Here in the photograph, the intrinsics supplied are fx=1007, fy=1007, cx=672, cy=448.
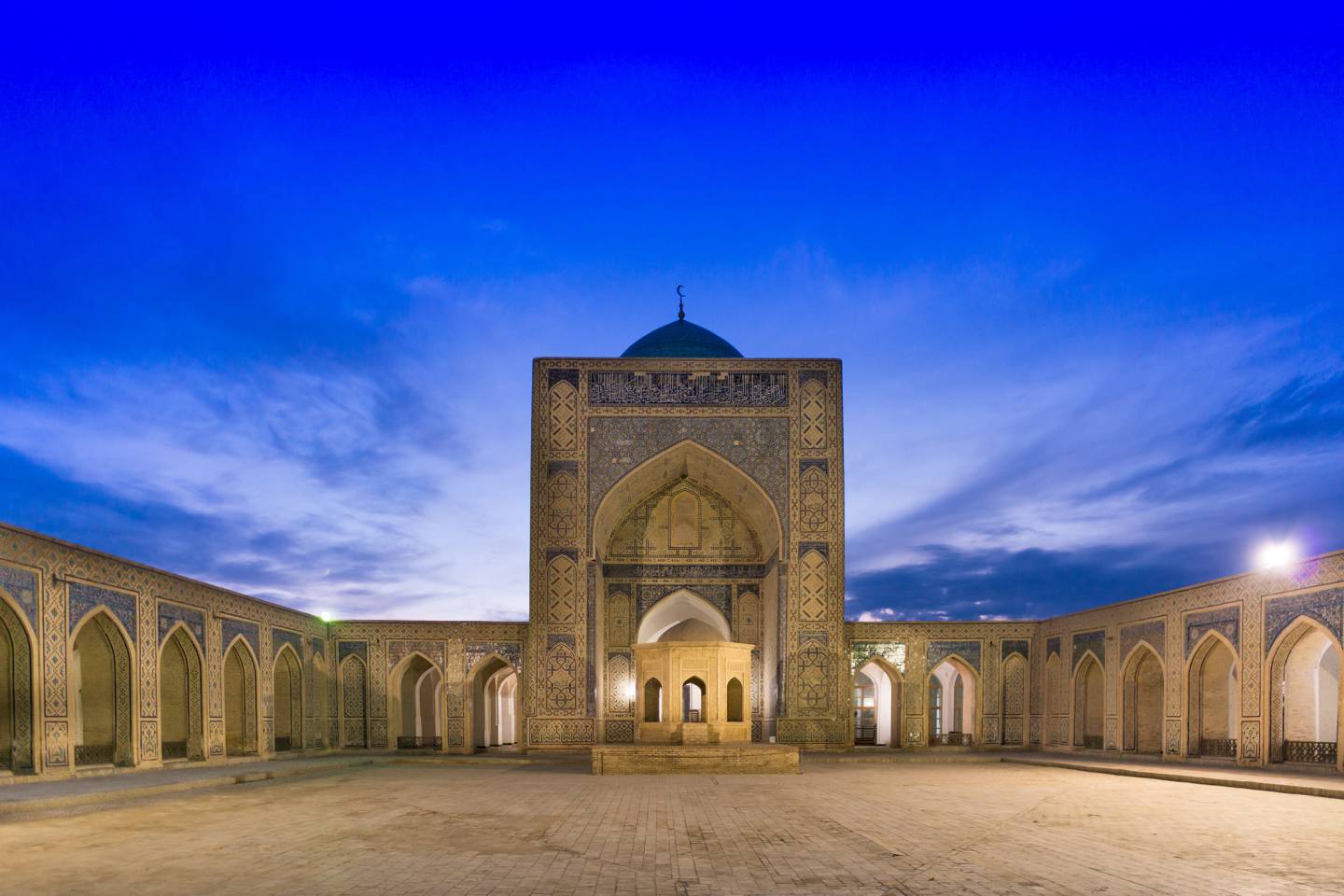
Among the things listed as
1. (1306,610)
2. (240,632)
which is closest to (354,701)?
(240,632)

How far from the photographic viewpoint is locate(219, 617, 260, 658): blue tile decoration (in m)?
14.1

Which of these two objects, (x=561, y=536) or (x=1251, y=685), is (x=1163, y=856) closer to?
(x=1251, y=685)

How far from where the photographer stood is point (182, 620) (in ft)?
42.8

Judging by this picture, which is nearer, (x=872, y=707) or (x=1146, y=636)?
(x=1146, y=636)

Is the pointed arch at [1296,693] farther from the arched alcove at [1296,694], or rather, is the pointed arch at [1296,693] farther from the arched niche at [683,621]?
the arched niche at [683,621]

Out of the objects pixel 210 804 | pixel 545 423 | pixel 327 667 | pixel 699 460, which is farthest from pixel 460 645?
pixel 210 804

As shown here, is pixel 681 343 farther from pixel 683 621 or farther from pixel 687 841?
pixel 687 841

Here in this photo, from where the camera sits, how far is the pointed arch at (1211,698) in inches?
531

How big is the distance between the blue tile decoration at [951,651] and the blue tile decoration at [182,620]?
1214 cm

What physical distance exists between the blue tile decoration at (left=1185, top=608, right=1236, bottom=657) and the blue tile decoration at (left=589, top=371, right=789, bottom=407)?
23.7 feet

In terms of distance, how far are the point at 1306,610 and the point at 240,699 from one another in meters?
14.5

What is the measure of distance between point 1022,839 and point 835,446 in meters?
10.9

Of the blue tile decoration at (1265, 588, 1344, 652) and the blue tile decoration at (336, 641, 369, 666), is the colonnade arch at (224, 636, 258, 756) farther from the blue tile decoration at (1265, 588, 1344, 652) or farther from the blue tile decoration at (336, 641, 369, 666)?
the blue tile decoration at (1265, 588, 1344, 652)

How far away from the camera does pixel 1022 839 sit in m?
6.88
